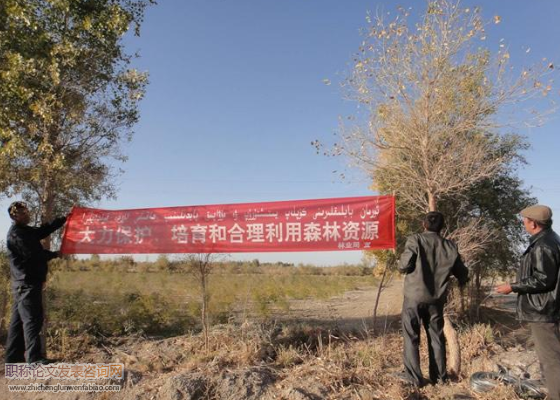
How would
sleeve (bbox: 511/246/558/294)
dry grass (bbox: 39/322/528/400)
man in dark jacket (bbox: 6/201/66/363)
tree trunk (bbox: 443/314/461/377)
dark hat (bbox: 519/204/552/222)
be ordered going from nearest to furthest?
1. sleeve (bbox: 511/246/558/294)
2. dark hat (bbox: 519/204/552/222)
3. dry grass (bbox: 39/322/528/400)
4. man in dark jacket (bbox: 6/201/66/363)
5. tree trunk (bbox: 443/314/461/377)

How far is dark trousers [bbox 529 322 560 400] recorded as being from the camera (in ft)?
12.5

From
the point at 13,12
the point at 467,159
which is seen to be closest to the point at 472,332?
the point at 467,159

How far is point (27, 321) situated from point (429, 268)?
489 centimetres

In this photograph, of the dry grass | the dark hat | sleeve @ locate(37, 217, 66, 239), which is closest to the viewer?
the dark hat

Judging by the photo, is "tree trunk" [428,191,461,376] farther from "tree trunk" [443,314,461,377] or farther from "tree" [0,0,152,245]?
"tree" [0,0,152,245]

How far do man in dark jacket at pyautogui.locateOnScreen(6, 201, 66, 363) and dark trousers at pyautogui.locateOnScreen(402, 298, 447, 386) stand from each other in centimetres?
451

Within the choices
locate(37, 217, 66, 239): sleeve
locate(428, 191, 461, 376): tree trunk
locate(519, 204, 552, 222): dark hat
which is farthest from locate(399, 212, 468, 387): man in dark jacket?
locate(37, 217, 66, 239): sleeve

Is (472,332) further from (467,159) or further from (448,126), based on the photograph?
(448,126)

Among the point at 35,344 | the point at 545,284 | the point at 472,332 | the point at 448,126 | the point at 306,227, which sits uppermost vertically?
the point at 448,126

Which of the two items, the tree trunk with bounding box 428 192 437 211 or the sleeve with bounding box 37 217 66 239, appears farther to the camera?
the tree trunk with bounding box 428 192 437 211

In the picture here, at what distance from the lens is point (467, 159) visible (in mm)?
6844

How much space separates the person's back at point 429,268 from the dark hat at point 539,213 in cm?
84

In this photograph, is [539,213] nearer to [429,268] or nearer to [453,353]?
[429,268]

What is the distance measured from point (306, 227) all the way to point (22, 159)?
15.3 ft
